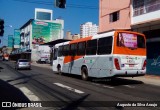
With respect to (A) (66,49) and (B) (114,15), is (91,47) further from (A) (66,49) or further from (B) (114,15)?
(B) (114,15)

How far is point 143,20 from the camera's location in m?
26.3

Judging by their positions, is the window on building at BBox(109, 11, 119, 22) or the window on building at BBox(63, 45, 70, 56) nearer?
the window on building at BBox(63, 45, 70, 56)

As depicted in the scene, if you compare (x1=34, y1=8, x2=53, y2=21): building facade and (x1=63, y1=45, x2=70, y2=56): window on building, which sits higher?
(x1=34, y1=8, x2=53, y2=21): building facade

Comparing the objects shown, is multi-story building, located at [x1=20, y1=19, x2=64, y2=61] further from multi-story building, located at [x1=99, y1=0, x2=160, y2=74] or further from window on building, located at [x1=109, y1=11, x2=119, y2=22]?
multi-story building, located at [x1=99, y1=0, x2=160, y2=74]

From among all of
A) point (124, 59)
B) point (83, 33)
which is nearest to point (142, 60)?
point (124, 59)

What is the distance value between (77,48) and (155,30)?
27.6 ft

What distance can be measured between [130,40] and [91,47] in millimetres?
3070

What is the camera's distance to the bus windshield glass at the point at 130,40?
15992 millimetres

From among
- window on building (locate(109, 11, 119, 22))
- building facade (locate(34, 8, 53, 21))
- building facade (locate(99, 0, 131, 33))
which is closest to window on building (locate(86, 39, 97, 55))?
building facade (locate(99, 0, 131, 33))

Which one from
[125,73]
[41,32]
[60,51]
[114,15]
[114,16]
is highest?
[41,32]

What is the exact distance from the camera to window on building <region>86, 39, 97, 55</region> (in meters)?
18.0

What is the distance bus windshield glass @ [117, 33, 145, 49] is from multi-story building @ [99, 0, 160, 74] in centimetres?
680

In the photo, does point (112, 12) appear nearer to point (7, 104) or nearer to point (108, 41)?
point (108, 41)

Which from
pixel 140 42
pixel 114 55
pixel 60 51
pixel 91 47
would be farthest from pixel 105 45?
pixel 60 51
